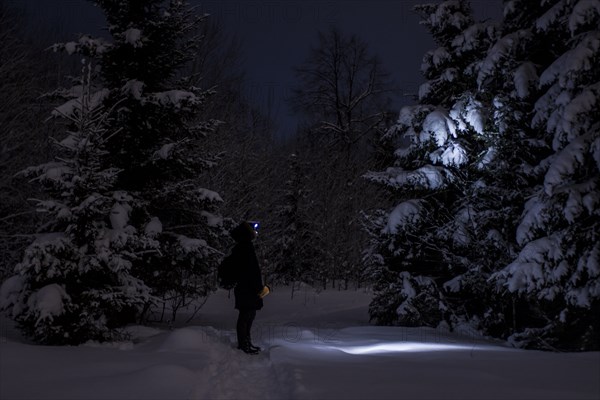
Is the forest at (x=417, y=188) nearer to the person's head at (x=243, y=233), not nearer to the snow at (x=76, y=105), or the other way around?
the snow at (x=76, y=105)

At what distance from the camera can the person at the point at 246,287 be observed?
7.60 metres

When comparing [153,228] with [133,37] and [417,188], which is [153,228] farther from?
[417,188]

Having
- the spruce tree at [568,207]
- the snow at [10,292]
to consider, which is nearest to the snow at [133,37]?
the snow at [10,292]

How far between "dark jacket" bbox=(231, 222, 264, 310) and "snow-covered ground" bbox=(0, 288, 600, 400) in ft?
2.67

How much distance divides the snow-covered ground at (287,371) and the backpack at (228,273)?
935mm

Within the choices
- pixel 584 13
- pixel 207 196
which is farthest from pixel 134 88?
pixel 584 13

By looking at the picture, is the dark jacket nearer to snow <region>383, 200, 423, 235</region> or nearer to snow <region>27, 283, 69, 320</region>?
snow <region>27, 283, 69, 320</region>

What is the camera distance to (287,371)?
578cm

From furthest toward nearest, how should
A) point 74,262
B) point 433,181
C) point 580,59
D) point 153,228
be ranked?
point 433,181 → point 153,228 → point 580,59 → point 74,262

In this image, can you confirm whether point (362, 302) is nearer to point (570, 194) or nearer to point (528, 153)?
point (528, 153)

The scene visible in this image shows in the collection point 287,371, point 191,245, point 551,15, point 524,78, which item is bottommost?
point 287,371

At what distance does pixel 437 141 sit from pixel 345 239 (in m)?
20.2

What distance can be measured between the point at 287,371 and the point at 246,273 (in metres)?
2.26

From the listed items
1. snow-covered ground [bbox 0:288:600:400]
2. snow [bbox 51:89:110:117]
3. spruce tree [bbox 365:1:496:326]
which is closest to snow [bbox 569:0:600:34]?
spruce tree [bbox 365:1:496:326]
